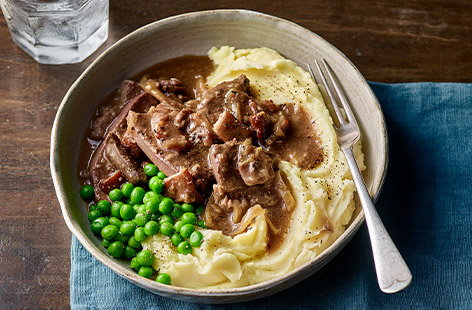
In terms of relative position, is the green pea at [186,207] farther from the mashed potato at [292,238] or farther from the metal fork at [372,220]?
the metal fork at [372,220]

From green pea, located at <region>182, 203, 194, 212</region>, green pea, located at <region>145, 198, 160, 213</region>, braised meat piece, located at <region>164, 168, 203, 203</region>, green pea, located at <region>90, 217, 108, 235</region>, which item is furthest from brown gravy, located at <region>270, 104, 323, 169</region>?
green pea, located at <region>90, 217, 108, 235</region>

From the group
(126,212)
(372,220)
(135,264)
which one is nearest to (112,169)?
(126,212)

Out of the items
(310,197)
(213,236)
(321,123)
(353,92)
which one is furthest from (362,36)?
(213,236)

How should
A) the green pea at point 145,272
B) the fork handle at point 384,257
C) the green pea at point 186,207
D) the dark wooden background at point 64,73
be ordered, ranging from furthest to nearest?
the dark wooden background at point 64,73, the green pea at point 186,207, the green pea at point 145,272, the fork handle at point 384,257

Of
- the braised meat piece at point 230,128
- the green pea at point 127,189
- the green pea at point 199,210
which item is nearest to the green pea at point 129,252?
the green pea at point 127,189

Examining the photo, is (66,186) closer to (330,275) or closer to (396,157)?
(330,275)

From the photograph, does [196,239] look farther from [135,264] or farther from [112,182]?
[112,182]
